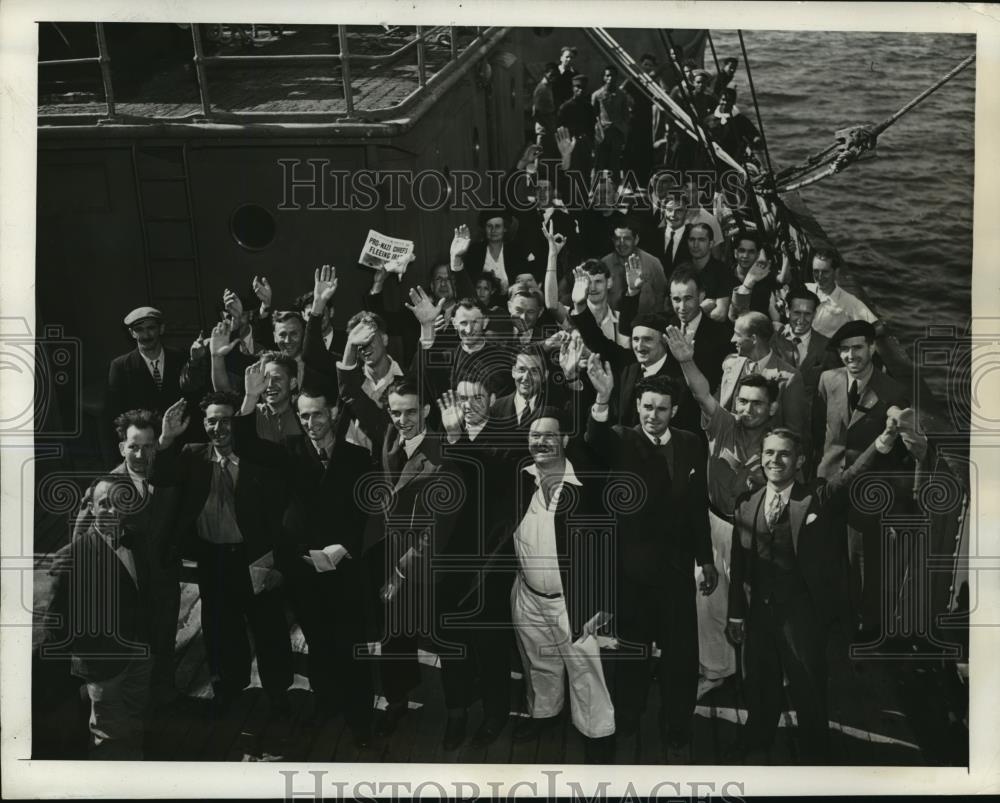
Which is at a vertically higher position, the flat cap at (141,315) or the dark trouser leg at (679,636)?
the flat cap at (141,315)

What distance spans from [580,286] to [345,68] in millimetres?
1294

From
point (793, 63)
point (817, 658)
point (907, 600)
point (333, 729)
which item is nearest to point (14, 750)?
point (333, 729)

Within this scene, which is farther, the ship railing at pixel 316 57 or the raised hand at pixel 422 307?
the raised hand at pixel 422 307

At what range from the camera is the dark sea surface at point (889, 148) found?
20.1 ft

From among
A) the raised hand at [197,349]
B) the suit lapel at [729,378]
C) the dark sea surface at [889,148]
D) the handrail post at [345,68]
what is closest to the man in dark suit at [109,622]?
the raised hand at [197,349]

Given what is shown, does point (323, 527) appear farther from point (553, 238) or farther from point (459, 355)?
point (553, 238)

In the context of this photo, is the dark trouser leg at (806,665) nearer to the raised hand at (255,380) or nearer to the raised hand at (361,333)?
the raised hand at (361,333)

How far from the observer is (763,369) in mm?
6125

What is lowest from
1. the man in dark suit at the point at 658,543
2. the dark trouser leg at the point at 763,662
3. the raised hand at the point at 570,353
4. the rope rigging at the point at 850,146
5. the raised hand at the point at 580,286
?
the dark trouser leg at the point at 763,662

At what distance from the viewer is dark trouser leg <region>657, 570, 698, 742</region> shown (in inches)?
241

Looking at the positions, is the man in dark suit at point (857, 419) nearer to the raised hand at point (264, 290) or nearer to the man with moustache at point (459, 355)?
the man with moustache at point (459, 355)

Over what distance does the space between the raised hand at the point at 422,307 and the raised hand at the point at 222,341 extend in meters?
0.74

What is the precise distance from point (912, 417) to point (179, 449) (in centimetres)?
301

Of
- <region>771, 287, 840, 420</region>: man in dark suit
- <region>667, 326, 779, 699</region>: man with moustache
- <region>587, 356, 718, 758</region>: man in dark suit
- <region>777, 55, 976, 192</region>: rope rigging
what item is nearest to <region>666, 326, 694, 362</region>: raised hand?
<region>667, 326, 779, 699</region>: man with moustache
